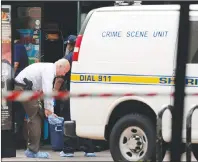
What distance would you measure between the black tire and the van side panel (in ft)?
0.70

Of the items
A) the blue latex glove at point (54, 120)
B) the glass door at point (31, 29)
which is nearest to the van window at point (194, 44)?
the blue latex glove at point (54, 120)

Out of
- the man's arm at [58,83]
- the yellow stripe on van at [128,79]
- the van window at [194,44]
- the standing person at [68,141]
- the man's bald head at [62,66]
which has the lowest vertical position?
the standing person at [68,141]

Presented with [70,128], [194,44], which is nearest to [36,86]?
[70,128]

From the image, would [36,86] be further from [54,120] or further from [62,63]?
[54,120]

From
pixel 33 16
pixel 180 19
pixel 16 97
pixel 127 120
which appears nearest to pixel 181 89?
pixel 180 19

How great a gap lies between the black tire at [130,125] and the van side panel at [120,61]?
21 cm

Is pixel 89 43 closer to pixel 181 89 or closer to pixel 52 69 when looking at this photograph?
pixel 52 69

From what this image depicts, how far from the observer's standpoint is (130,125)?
7.93 m

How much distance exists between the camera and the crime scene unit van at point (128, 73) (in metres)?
7.79

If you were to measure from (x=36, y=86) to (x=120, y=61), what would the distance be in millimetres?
1575

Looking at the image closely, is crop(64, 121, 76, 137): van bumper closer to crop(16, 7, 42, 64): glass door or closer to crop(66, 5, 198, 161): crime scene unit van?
crop(66, 5, 198, 161): crime scene unit van

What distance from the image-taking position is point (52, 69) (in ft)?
28.9

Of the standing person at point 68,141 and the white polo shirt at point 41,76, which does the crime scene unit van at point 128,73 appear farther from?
the standing person at point 68,141

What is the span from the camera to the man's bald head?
351 inches
